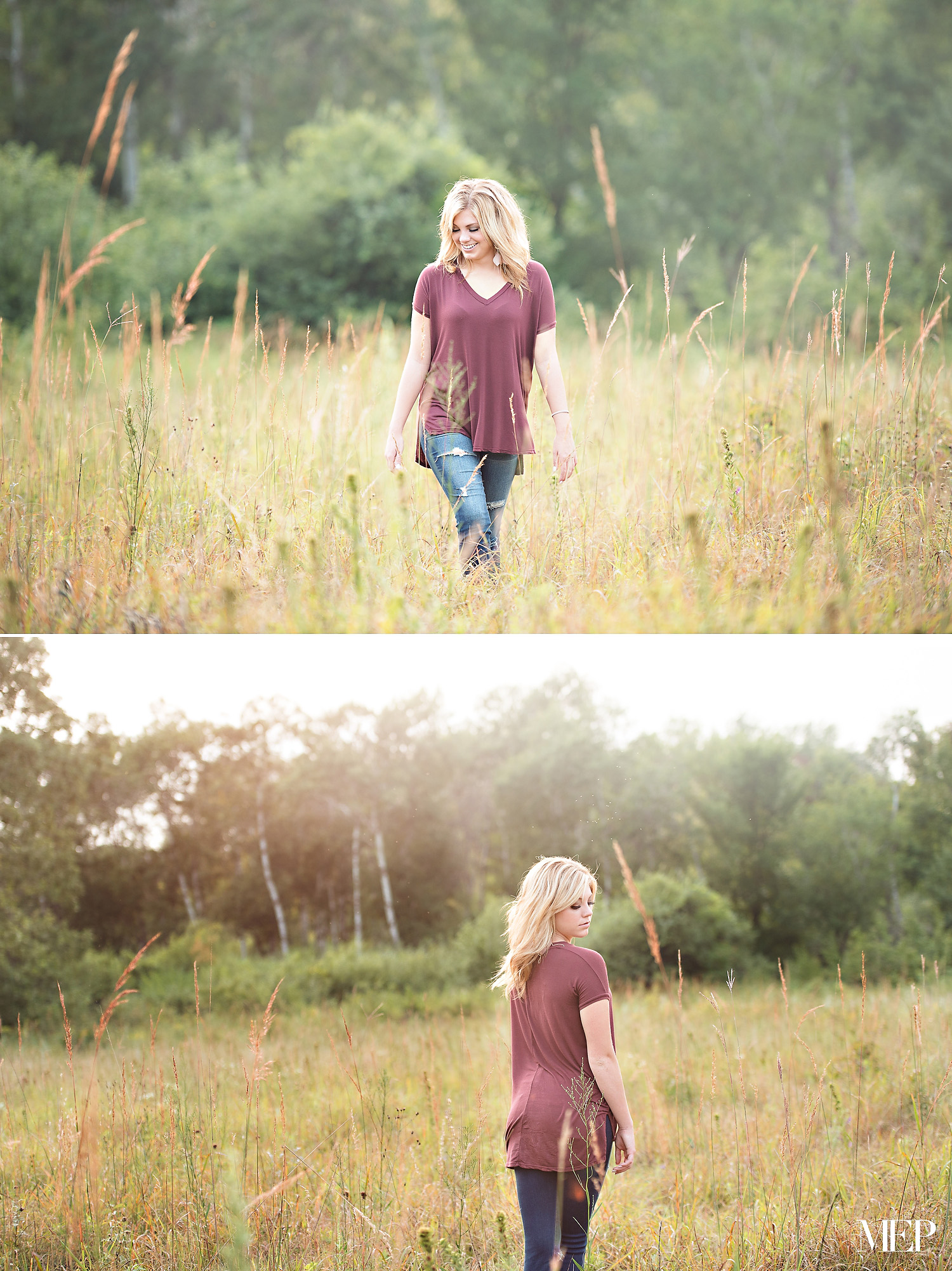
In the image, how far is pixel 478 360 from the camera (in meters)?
2.79

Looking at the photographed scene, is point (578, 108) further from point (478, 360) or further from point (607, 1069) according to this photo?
point (607, 1069)

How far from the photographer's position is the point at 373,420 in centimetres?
451

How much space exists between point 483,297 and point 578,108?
9.79m

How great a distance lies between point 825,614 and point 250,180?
10.8 meters

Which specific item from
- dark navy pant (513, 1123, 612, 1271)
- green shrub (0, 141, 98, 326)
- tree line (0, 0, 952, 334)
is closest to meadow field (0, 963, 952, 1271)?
dark navy pant (513, 1123, 612, 1271)

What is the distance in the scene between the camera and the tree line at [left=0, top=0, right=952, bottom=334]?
10562 mm

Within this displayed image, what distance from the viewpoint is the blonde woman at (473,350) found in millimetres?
2744

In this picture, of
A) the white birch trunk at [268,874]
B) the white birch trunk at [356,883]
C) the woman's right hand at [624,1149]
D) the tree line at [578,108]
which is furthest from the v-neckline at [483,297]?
the tree line at [578,108]

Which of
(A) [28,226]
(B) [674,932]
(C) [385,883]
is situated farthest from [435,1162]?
(A) [28,226]

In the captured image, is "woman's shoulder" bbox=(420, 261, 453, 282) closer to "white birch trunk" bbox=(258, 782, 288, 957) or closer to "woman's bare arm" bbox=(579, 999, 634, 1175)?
"woman's bare arm" bbox=(579, 999, 634, 1175)

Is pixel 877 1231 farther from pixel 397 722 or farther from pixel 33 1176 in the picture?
pixel 397 722

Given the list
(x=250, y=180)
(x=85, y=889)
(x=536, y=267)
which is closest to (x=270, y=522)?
(x=536, y=267)

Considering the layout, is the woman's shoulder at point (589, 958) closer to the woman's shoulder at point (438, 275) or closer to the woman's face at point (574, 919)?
the woman's face at point (574, 919)

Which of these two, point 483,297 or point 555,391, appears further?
point 555,391
